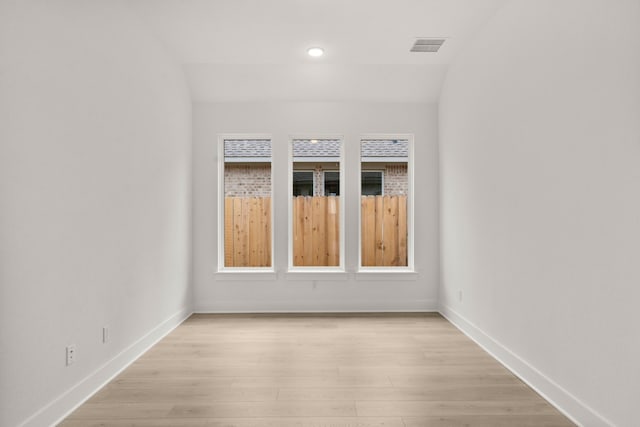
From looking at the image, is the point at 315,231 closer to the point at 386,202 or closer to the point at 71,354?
the point at 386,202

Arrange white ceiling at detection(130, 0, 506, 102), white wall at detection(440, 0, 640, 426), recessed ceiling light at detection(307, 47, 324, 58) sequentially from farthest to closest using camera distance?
recessed ceiling light at detection(307, 47, 324, 58) < white ceiling at detection(130, 0, 506, 102) < white wall at detection(440, 0, 640, 426)

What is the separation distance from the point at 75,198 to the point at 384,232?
142 inches

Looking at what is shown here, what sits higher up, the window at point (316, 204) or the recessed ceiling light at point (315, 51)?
the recessed ceiling light at point (315, 51)

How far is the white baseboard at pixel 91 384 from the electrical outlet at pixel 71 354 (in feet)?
0.54

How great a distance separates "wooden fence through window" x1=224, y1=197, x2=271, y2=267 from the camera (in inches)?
206

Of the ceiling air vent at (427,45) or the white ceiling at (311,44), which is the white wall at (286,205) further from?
the ceiling air vent at (427,45)

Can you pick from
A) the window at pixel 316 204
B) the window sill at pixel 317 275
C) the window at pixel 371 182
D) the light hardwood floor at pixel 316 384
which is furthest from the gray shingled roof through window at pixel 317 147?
the light hardwood floor at pixel 316 384

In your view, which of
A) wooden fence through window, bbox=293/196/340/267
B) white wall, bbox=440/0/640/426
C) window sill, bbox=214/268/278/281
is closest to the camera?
white wall, bbox=440/0/640/426

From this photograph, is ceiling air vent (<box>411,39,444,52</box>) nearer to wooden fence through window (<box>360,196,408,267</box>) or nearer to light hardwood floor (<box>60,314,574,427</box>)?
wooden fence through window (<box>360,196,408,267</box>)

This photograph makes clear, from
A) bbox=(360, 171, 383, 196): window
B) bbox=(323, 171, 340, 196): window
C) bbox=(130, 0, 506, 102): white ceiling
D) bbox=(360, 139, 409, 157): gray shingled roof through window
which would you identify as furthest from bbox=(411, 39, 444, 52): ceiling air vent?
bbox=(323, 171, 340, 196): window

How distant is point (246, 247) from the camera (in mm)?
5238

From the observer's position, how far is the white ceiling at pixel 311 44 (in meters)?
3.37

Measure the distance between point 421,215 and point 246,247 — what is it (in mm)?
2226

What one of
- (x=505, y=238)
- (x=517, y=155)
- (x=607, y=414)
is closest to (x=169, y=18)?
(x=517, y=155)
